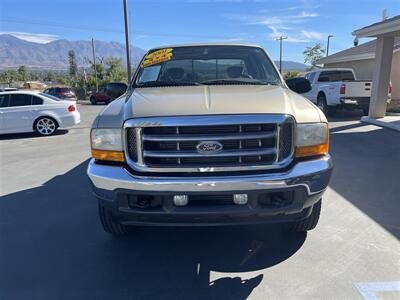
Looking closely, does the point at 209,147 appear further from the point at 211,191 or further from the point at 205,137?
the point at 211,191

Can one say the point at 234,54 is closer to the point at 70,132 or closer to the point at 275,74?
the point at 275,74

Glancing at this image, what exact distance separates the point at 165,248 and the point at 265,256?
3.13 feet

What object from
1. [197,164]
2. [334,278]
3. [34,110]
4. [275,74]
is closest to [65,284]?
[197,164]

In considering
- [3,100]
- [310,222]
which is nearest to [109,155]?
[310,222]

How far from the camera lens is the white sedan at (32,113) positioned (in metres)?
10.3

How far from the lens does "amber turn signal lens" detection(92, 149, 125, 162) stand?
2.66 meters

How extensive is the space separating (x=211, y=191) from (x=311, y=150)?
88cm

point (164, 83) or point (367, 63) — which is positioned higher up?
point (367, 63)

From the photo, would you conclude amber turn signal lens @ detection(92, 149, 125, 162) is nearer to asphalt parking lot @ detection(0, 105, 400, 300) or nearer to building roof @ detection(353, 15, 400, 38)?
asphalt parking lot @ detection(0, 105, 400, 300)

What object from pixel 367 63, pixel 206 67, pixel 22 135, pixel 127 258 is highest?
pixel 367 63

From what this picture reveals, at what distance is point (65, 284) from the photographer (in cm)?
276

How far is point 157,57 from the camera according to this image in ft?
14.5

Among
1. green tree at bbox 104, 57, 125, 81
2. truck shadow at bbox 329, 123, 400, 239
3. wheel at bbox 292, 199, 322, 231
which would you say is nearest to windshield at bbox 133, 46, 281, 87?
wheel at bbox 292, 199, 322, 231

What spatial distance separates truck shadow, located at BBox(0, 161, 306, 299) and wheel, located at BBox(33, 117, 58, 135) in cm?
691
